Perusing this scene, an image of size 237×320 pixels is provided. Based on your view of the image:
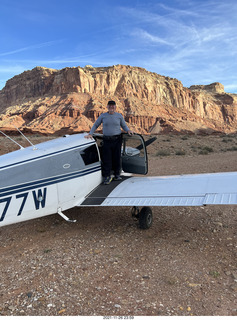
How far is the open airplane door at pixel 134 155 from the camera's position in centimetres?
689

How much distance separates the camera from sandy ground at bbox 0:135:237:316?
10.5 feet

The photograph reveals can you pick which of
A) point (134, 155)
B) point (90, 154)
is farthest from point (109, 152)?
point (134, 155)

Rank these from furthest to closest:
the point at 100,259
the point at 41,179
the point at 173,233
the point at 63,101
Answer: the point at 63,101 < the point at 173,233 < the point at 41,179 < the point at 100,259

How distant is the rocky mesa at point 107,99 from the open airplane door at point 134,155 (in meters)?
64.3

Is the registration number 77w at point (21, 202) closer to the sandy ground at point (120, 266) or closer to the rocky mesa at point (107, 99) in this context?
the sandy ground at point (120, 266)

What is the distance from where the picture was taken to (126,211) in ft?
22.4

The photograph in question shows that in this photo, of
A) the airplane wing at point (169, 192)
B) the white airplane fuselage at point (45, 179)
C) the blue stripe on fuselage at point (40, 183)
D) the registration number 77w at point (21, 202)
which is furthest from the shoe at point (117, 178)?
the registration number 77w at point (21, 202)

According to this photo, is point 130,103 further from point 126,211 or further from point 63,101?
point 126,211

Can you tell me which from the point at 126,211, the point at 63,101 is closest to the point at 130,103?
the point at 63,101

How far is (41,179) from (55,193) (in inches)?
16.7

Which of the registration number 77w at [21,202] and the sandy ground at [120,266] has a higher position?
the registration number 77w at [21,202]

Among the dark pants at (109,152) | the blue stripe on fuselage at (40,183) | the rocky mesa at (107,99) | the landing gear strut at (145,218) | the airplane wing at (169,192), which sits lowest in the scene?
the landing gear strut at (145,218)

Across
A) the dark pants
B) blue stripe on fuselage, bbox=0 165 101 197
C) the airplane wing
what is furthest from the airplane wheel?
blue stripe on fuselage, bbox=0 165 101 197

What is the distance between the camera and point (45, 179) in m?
4.94
